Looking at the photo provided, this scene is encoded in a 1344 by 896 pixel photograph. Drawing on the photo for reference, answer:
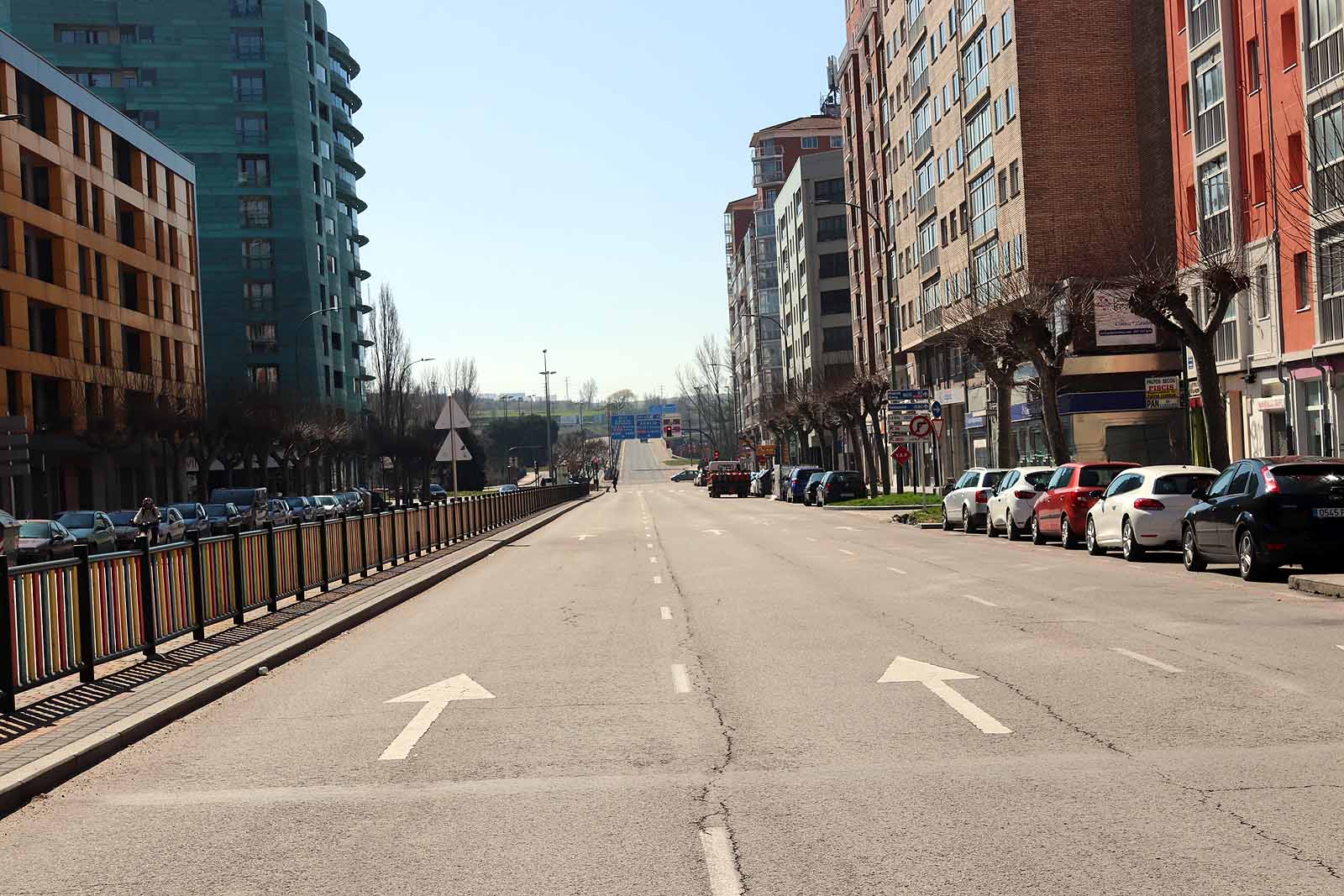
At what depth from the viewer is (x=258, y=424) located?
217ft

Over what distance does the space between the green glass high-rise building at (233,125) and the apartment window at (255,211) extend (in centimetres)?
8

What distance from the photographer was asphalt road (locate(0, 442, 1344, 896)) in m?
5.73

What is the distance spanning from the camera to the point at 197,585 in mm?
13953

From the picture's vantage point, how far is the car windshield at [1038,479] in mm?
31653

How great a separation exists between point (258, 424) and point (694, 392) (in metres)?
102

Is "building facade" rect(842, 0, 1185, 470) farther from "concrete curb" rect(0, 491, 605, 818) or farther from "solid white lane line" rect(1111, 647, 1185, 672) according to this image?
"solid white lane line" rect(1111, 647, 1185, 672)

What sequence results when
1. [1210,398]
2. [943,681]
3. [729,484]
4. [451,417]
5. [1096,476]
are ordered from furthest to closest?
[729,484], [451,417], [1210,398], [1096,476], [943,681]

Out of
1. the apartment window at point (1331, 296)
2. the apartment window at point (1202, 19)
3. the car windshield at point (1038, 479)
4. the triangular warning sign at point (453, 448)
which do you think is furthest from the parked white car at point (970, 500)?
the apartment window at point (1202, 19)

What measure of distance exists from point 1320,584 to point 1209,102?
90.3 ft

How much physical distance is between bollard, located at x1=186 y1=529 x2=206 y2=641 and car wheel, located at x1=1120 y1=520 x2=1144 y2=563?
50.1 ft

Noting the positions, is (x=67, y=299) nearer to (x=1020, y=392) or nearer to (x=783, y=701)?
(x=1020, y=392)

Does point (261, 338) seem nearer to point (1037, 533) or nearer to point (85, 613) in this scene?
point (1037, 533)

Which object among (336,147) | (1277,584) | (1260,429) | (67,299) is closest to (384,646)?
(1277,584)

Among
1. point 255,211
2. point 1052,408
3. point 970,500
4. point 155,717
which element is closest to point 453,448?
point 970,500
